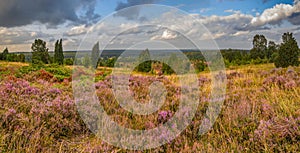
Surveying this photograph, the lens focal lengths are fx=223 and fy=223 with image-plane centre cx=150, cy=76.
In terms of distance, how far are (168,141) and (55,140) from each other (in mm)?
1989

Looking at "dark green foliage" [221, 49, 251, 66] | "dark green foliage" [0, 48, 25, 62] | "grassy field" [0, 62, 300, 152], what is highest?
"dark green foliage" [0, 48, 25, 62]

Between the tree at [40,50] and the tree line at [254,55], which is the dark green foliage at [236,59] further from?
the tree at [40,50]

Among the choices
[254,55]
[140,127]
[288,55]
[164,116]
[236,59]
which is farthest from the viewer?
[254,55]

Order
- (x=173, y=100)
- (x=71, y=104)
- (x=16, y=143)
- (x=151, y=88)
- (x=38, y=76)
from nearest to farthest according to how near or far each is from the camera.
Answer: (x=16, y=143), (x=71, y=104), (x=173, y=100), (x=151, y=88), (x=38, y=76)

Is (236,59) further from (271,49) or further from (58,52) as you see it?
(58,52)

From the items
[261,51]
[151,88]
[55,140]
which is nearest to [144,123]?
[55,140]

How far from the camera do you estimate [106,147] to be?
3.61 metres

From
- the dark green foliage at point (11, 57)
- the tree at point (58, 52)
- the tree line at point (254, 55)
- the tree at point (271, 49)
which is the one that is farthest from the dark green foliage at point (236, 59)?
the dark green foliage at point (11, 57)

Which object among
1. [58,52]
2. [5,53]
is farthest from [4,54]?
[58,52]

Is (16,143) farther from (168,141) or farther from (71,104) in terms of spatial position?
(168,141)

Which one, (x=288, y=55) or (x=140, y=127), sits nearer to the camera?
(x=140, y=127)

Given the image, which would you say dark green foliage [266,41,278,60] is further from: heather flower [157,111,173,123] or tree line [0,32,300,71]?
heather flower [157,111,173,123]

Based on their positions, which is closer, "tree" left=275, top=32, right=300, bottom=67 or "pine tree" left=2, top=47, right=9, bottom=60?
"tree" left=275, top=32, right=300, bottom=67

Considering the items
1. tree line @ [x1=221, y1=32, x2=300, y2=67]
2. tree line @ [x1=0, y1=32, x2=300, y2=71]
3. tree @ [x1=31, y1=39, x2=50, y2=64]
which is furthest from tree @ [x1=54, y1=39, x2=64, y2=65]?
tree line @ [x1=221, y1=32, x2=300, y2=67]
